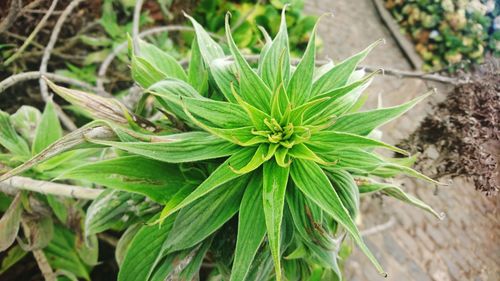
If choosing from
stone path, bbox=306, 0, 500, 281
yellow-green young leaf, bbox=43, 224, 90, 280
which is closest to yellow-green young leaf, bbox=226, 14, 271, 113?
yellow-green young leaf, bbox=43, 224, 90, 280

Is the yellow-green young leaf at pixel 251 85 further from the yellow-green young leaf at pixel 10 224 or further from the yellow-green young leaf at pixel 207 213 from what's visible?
the yellow-green young leaf at pixel 10 224

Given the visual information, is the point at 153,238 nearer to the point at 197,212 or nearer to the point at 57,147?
the point at 197,212

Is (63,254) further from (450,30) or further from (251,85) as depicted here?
(450,30)

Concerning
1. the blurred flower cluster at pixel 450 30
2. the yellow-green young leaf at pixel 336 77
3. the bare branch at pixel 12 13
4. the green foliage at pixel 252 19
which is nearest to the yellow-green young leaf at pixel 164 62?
the yellow-green young leaf at pixel 336 77

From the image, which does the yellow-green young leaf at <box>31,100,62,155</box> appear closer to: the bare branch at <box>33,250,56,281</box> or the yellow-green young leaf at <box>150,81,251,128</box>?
the bare branch at <box>33,250,56,281</box>

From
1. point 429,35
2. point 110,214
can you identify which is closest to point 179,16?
point 110,214

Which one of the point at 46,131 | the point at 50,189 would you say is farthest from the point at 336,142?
the point at 46,131
